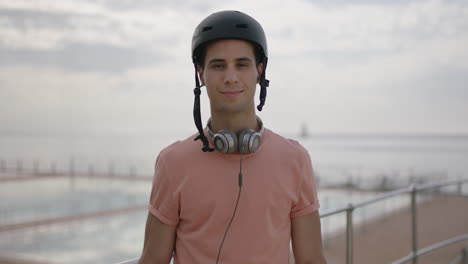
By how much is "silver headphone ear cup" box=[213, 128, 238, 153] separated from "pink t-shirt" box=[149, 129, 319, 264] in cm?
6

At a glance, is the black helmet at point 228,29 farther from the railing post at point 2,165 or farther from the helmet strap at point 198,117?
the railing post at point 2,165

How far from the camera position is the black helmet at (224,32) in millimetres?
1402

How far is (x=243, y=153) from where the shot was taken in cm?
138

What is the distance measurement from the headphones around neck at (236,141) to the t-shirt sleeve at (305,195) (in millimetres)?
193

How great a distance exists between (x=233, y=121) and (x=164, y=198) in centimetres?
34

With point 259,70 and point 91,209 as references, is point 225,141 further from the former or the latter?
point 91,209

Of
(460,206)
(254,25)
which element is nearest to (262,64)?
(254,25)

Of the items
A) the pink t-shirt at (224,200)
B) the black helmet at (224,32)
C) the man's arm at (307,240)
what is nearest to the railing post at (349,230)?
the man's arm at (307,240)

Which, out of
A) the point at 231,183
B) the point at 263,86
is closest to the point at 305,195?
the point at 231,183

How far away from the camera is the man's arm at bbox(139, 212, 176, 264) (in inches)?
55.9

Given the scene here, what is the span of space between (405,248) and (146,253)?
42.8 feet

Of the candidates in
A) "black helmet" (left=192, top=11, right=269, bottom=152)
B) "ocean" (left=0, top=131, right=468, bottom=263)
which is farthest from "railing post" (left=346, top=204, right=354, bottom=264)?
"ocean" (left=0, top=131, right=468, bottom=263)

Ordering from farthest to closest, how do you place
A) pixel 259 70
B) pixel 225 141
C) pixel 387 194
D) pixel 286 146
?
pixel 387 194 → pixel 259 70 → pixel 286 146 → pixel 225 141

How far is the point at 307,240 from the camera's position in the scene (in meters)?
1.49
